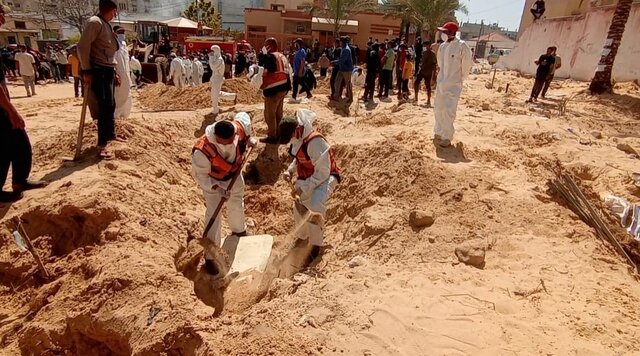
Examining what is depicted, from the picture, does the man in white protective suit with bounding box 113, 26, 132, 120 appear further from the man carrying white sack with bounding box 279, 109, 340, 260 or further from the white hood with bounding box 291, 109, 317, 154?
the white hood with bounding box 291, 109, 317, 154

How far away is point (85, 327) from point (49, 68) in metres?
16.3

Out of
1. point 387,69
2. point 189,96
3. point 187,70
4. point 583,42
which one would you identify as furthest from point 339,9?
point 189,96

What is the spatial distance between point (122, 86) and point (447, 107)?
4.51 m

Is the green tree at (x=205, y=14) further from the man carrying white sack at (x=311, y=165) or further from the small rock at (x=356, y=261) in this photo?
the small rock at (x=356, y=261)

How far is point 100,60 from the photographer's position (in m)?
4.11

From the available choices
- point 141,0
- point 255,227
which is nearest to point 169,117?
point 255,227

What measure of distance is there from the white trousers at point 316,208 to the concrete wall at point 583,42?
10.9 meters

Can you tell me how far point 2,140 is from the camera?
11.3 ft

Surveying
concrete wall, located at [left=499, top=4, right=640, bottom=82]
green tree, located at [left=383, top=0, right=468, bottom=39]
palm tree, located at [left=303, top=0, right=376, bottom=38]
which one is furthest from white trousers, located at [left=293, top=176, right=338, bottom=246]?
palm tree, located at [left=303, top=0, right=376, bottom=38]

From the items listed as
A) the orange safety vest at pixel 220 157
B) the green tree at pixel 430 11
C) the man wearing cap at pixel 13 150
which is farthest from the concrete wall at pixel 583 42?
the man wearing cap at pixel 13 150

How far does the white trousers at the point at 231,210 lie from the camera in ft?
12.3

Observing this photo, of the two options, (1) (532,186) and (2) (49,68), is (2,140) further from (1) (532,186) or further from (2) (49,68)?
(2) (49,68)

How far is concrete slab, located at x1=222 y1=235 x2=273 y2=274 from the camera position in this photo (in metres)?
3.66

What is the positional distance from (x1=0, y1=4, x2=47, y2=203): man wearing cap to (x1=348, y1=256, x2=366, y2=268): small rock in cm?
308
